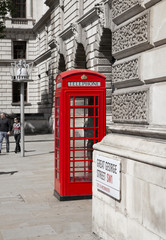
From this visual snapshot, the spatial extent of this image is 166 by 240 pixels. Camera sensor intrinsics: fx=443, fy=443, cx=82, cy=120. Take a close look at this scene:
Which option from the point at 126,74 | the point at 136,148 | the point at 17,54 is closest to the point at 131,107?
the point at 126,74

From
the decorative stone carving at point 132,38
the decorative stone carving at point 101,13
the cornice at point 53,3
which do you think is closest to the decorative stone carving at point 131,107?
the decorative stone carving at point 132,38

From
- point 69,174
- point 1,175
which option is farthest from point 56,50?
point 69,174

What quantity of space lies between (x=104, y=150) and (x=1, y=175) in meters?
6.38

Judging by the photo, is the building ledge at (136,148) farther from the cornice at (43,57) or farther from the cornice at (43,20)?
the cornice at (43,57)

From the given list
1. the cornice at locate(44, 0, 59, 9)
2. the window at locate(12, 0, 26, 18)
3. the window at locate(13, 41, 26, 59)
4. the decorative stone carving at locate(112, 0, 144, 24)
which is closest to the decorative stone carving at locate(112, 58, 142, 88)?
the decorative stone carving at locate(112, 0, 144, 24)

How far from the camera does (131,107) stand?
518cm

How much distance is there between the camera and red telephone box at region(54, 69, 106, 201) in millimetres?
7723

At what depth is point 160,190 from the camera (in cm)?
414

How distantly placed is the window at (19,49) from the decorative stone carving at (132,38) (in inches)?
1459

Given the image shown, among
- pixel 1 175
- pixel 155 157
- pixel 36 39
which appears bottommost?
pixel 1 175

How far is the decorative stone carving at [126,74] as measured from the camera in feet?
16.5

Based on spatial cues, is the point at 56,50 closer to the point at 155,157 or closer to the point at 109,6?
the point at 109,6

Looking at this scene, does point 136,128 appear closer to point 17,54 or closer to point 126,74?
point 126,74

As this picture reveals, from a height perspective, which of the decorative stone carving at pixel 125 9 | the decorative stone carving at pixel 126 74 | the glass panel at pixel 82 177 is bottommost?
the glass panel at pixel 82 177
